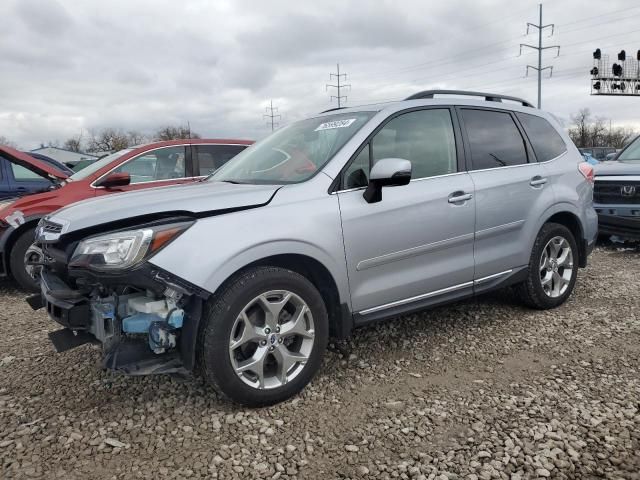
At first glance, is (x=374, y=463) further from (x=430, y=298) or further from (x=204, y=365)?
(x=430, y=298)

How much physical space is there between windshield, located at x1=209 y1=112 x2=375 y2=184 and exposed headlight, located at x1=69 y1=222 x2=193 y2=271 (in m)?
0.95

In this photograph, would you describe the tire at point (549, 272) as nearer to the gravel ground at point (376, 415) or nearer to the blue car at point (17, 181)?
the gravel ground at point (376, 415)

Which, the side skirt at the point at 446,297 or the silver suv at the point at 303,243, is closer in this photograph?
the silver suv at the point at 303,243

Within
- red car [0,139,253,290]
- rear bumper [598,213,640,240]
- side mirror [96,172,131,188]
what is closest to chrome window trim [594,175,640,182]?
rear bumper [598,213,640,240]

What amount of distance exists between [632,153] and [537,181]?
5368 millimetres

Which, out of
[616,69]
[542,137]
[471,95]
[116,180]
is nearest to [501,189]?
[471,95]

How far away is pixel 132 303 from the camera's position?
9.10ft

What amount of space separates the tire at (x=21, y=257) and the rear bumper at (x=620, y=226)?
7.46 m

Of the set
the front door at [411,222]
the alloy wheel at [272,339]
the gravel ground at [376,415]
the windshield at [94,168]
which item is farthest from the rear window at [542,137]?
the windshield at [94,168]

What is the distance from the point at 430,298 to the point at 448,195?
74 centimetres

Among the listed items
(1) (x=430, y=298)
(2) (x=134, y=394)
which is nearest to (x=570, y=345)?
(1) (x=430, y=298)

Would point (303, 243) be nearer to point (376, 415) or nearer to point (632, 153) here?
point (376, 415)

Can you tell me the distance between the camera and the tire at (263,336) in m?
2.75

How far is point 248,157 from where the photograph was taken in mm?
4188
